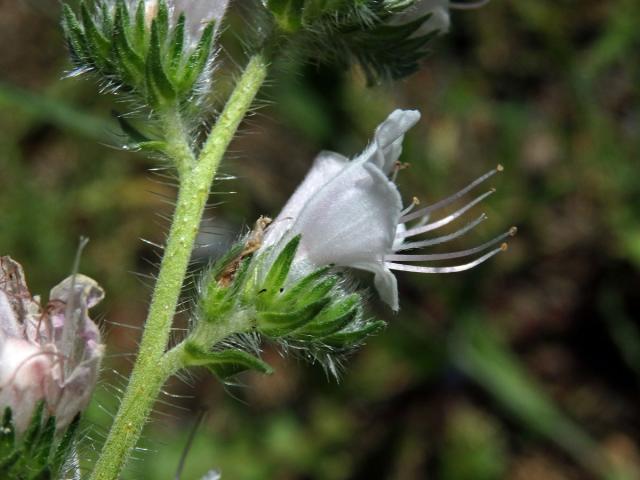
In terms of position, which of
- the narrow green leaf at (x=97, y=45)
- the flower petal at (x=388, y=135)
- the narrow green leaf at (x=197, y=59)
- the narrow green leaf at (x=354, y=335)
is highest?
the narrow green leaf at (x=97, y=45)

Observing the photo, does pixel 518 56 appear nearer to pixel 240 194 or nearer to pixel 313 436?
pixel 240 194

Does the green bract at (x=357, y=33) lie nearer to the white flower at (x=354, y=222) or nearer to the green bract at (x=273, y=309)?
the white flower at (x=354, y=222)

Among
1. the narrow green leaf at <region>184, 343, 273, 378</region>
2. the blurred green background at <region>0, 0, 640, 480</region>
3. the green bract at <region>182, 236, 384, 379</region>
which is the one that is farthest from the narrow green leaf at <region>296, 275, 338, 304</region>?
the blurred green background at <region>0, 0, 640, 480</region>

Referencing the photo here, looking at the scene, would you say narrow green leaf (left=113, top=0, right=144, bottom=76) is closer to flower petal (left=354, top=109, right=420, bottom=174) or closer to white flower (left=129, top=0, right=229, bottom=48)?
white flower (left=129, top=0, right=229, bottom=48)

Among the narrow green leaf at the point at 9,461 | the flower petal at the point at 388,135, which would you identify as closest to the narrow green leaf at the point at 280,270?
the flower petal at the point at 388,135

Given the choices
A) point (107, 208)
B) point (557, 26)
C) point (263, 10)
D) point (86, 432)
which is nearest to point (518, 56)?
point (557, 26)
